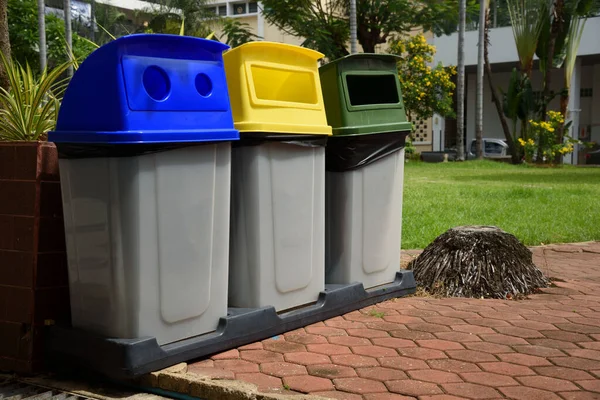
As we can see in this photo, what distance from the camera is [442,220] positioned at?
9250 millimetres

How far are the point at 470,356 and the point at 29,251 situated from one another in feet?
7.17

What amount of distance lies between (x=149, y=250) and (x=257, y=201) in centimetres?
74

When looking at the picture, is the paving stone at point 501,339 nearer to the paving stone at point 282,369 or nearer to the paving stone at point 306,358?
the paving stone at point 306,358

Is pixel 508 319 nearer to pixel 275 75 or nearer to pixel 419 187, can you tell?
pixel 275 75

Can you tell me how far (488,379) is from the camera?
10.0ft

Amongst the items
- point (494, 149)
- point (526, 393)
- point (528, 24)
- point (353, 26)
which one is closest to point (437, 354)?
point (526, 393)

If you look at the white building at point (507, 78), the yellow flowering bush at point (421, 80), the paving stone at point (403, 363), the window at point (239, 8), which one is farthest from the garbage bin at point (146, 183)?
the window at point (239, 8)

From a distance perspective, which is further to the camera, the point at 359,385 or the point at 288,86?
the point at 288,86

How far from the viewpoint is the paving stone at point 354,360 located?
10.9 ft

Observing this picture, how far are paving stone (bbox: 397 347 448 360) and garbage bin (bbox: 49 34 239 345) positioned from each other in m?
0.98

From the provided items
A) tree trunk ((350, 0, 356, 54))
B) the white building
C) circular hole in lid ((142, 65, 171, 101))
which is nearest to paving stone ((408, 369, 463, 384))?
circular hole in lid ((142, 65, 171, 101))

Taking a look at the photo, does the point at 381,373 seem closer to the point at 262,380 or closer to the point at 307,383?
the point at 307,383

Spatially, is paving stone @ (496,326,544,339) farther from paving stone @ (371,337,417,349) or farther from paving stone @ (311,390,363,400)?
paving stone @ (311,390,363,400)

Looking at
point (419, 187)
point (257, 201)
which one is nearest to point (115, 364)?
point (257, 201)
